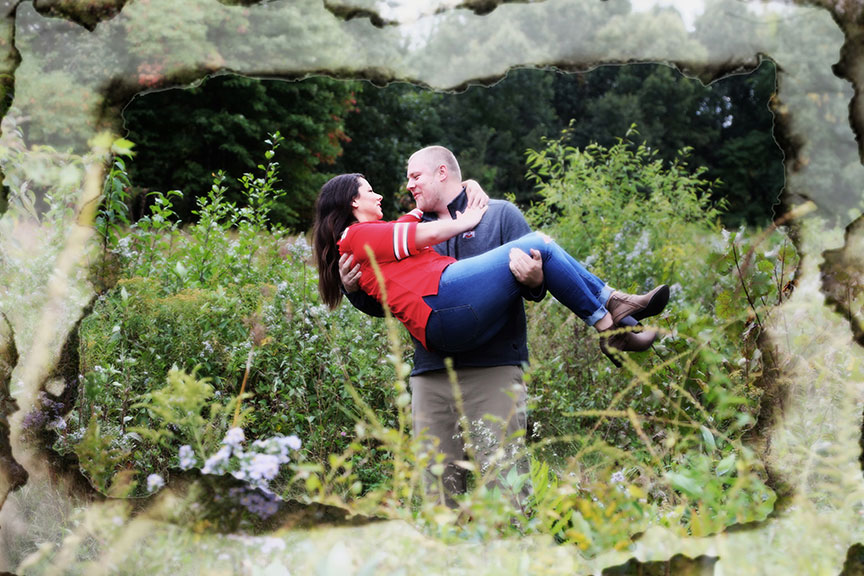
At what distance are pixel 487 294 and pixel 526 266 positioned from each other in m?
0.18

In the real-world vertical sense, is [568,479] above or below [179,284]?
above

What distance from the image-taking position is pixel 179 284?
16.5ft

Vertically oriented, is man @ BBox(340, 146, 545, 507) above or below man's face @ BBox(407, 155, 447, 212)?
below

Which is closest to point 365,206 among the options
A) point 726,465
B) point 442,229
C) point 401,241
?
point 401,241

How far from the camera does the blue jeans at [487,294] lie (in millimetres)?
2906

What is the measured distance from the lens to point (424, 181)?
10.9 ft

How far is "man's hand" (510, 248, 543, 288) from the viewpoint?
9.29 ft

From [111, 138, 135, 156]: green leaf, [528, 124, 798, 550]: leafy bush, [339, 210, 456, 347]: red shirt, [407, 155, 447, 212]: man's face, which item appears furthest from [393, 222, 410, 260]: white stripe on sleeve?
[111, 138, 135, 156]: green leaf

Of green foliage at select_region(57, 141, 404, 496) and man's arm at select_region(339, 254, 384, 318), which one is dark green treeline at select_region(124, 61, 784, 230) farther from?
man's arm at select_region(339, 254, 384, 318)

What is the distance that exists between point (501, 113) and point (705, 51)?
26.4 m

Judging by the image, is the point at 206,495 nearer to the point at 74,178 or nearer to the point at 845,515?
the point at 74,178

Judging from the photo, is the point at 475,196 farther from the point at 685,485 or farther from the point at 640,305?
the point at 685,485

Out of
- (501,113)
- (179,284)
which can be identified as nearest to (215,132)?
(179,284)

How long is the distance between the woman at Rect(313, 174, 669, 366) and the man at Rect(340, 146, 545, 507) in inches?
5.5
